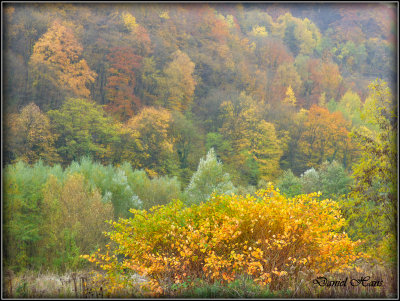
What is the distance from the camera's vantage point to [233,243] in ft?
16.6

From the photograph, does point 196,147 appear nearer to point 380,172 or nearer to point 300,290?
point 380,172

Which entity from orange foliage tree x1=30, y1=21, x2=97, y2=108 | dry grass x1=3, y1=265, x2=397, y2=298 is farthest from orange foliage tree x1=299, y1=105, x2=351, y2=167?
dry grass x1=3, y1=265, x2=397, y2=298

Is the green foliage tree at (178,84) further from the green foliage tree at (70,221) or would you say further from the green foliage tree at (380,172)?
the green foliage tree at (380,172)

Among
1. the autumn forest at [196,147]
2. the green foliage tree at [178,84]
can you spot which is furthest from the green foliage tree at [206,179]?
the green foliage tree at [178,84]

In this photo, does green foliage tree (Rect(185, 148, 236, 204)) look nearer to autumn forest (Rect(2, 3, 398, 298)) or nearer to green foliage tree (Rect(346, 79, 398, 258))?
autumn forest (Rect(2, 3, 398, 298))

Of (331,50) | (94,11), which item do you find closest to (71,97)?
(94,11)

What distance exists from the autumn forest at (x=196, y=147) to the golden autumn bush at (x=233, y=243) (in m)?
0.03

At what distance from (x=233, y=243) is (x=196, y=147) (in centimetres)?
2745

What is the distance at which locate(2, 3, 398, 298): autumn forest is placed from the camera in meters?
4.90

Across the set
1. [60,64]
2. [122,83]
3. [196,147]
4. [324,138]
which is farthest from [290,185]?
[60,64]

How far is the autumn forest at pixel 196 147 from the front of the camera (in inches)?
193

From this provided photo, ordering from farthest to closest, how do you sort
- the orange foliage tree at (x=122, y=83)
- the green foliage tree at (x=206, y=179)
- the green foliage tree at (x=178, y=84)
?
1. the green foliage tree at (x=178, y=84)
2. the orange foliage tree at (x=122, y=83)
3. the green foliage tree at (x=206, y=179)

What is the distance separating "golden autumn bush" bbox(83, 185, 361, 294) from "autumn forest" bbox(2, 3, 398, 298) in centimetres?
3

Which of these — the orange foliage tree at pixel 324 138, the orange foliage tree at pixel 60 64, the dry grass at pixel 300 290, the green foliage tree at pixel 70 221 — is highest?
the orange foliage tree at pixel 60 64
